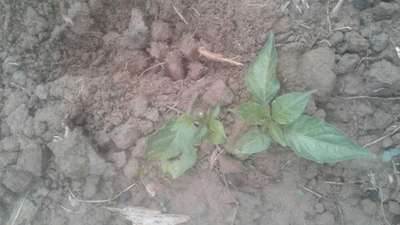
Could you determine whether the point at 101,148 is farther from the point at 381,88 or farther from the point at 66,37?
the point at 381,88

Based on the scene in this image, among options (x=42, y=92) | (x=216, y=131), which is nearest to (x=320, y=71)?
(x=216, y=131)

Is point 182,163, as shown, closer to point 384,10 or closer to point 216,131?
point 216,131

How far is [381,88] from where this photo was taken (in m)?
1.69

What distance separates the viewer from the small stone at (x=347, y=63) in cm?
170

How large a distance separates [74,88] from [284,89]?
88cm

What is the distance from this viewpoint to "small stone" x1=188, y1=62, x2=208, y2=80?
183 cm

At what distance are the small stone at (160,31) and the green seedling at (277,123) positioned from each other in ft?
1.44

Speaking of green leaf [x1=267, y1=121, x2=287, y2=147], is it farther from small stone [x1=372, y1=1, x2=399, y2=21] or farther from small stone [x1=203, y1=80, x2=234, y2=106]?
small stone [x1=372, y1=1, x2=399, y2=21]

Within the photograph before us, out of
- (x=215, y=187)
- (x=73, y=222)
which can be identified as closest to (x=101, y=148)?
(x=73, y=222)

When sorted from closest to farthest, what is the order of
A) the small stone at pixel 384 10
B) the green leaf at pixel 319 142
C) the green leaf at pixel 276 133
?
the green leaf at pixel 319 142, the green leaf at pixel 276 133, the small stone at pixel 384 10

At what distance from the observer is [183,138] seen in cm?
167

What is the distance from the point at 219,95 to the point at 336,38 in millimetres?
519

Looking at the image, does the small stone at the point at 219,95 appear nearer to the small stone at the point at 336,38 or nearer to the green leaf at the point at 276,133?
the green leaf at the point at 276,133

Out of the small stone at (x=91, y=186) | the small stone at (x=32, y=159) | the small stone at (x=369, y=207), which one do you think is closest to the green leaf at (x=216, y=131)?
the small stone at (x=91, y=186)
